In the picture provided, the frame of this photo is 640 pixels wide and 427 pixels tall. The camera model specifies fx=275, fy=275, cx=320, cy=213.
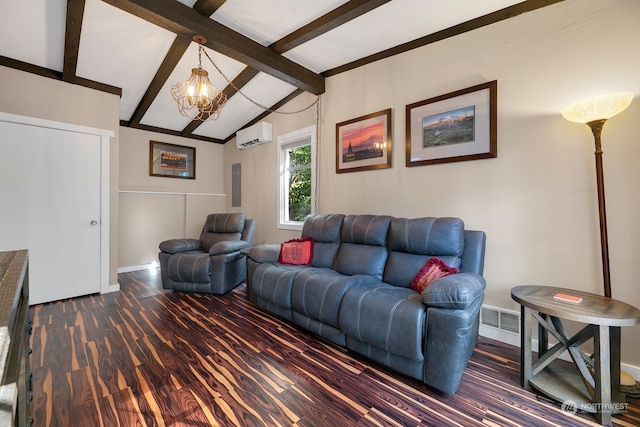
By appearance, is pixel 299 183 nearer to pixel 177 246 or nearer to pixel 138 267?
pixel 177 246

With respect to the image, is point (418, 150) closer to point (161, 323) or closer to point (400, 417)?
point (400, 417)

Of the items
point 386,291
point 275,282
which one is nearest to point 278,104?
point 275,282

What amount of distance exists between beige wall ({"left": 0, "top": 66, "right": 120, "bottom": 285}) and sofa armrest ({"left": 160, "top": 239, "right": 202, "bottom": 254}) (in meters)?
0.63

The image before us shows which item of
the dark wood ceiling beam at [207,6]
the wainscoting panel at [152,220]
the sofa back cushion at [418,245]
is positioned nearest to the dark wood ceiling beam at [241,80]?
the dark wood ceiling beam at [207,6]

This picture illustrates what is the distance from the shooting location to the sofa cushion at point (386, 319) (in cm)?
164

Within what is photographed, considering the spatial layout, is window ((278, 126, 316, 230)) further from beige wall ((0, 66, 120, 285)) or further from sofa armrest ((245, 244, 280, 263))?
beige wall ((0, 66, 120, 285))

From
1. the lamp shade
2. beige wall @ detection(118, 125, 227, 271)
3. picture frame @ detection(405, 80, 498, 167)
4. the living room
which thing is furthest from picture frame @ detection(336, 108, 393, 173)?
beige wall @ detection(118, 125, 227, 271)

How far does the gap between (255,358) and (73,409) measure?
998 mm

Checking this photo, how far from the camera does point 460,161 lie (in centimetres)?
243

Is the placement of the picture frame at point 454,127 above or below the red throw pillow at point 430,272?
above

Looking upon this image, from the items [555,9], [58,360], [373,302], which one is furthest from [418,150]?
[58,360]

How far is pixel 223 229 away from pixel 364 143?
7.63ft

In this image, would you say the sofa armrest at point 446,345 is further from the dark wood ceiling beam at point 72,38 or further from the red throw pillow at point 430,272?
the dark wood ceiling beam at point 72,38

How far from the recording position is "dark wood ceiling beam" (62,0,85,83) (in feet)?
7.39
